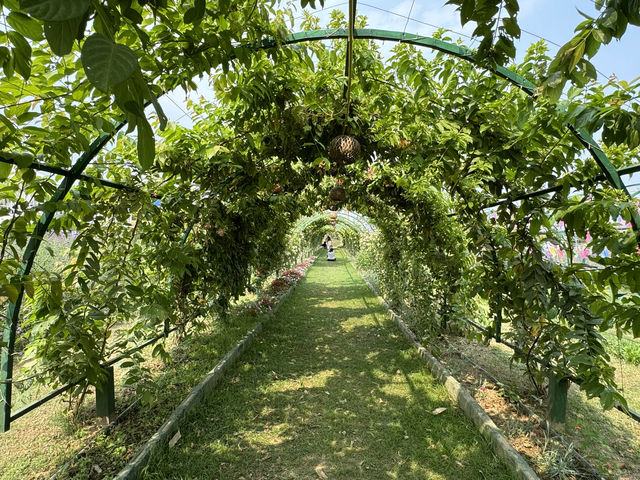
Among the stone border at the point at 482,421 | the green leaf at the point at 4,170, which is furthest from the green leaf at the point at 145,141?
the stone border at the point at 482,421

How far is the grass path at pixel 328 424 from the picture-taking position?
8.65ft

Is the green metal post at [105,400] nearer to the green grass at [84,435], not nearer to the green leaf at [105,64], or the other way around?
the green grass at [84,435]

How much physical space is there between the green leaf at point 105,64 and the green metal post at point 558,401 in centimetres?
371

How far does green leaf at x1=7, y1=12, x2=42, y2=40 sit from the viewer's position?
65cm

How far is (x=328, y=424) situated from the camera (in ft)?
10.8

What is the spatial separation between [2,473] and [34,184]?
2.16 meters

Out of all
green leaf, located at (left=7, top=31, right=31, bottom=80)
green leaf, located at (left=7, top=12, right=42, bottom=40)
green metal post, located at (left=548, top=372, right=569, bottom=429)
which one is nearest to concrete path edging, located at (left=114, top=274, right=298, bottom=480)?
green leaf, located at (left=7, top=31, right=31, bottom=80)

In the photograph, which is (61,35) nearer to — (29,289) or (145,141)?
(145,141)

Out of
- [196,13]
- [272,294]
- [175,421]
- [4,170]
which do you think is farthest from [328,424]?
[272,294]

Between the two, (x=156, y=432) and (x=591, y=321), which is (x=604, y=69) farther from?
(x=156, y=432)

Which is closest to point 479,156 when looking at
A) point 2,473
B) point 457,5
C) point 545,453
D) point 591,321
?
point 591,321

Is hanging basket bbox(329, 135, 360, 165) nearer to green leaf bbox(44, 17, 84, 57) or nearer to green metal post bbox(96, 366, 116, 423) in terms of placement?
green leaf bbox(44, 17, 84, 57)

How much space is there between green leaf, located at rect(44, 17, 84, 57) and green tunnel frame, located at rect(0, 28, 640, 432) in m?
1.69

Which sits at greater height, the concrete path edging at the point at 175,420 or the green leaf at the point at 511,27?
the green leaf at the point at 511,27
